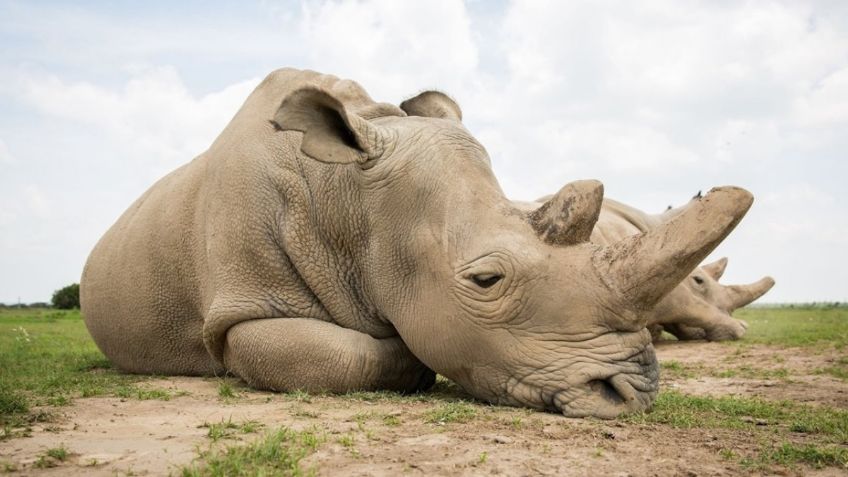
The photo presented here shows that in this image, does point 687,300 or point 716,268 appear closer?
point 687,300

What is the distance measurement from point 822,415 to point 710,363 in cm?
349

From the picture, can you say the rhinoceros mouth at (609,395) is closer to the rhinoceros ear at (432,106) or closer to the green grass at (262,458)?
the green grass at (262,458)

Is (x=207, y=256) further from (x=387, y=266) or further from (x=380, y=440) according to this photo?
(x=380, y=440)

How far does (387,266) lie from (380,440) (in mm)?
1684

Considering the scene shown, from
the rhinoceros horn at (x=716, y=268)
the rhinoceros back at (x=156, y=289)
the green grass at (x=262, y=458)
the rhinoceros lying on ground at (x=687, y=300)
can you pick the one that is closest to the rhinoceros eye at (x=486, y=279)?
the green grass at (x=262, y=458)

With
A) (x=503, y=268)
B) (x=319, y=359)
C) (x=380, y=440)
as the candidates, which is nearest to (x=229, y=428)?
(x=380, y=440)

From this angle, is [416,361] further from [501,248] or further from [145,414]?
[145,414]

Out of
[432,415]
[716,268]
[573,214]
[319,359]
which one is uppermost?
[716,268]

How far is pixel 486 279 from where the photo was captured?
192 inches

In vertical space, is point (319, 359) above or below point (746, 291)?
below

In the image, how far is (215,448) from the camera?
12.4 feet

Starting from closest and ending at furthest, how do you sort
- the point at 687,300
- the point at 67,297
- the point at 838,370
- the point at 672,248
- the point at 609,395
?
the point at 672,248, the point at 609,395, the point at 838,370, the point at 687,300, the point at 67,297

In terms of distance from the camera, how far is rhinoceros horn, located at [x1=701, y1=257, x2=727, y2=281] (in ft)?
41.7

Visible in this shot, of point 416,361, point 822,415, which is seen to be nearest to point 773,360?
point 822,415
